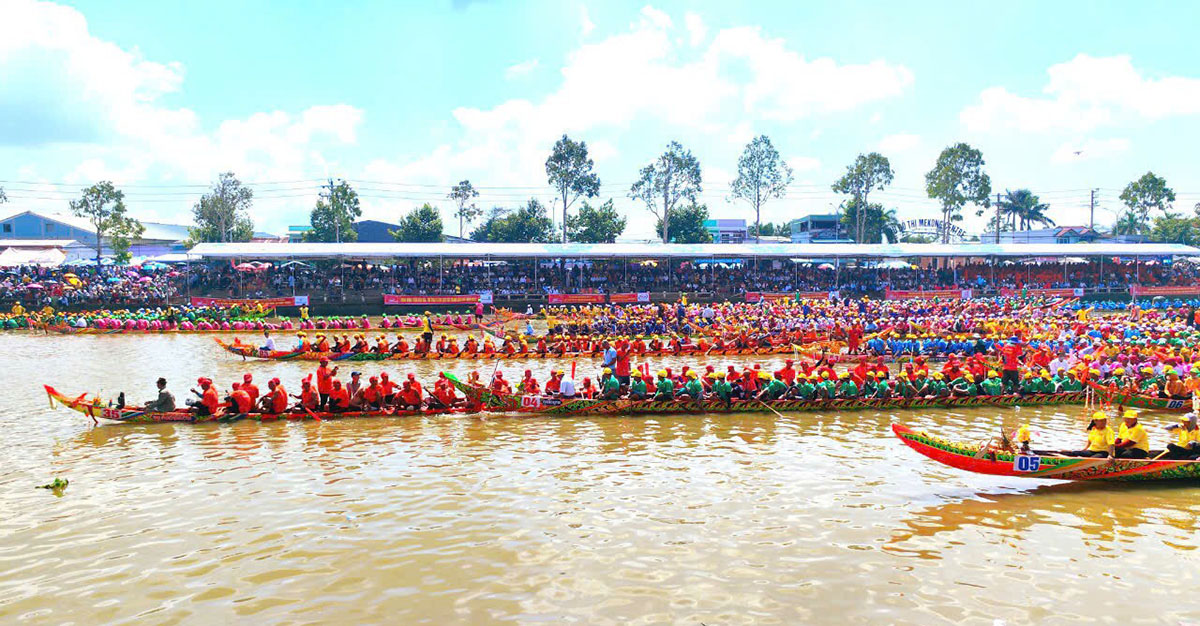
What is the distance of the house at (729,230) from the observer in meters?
91.6

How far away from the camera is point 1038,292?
52125 mm

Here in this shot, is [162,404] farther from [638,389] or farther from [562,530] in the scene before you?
[562,530]

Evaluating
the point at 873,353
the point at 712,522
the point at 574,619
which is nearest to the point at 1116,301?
the point at 873,353

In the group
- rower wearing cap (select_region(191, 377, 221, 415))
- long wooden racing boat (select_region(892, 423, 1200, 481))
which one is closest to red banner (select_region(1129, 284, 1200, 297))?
long wooden racing boat (select_region(892, 423, 1200, 481))

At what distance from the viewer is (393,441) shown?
1669 centimetres

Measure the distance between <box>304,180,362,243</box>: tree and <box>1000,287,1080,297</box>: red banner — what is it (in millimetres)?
53608

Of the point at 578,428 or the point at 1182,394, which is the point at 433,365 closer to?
the point at 578,428

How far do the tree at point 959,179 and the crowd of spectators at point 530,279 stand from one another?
55.8 ft

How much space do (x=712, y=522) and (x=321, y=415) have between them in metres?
10.2

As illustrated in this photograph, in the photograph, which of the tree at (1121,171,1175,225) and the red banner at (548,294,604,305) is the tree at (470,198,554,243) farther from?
the tree at (1121,171,1175,225)

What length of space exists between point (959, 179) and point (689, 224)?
85.3 ft

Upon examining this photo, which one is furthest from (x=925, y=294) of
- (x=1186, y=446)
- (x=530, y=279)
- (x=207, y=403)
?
(x=207, y=403)

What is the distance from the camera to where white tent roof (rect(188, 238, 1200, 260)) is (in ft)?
160

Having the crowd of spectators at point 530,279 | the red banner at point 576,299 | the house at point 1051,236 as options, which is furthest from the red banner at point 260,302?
the house at point 1051,236
